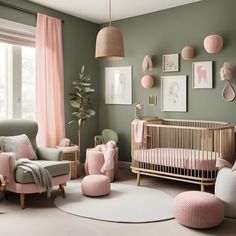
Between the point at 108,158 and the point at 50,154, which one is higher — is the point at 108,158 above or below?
below

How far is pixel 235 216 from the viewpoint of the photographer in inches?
120

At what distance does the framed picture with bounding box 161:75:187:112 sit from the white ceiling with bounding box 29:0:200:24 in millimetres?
1063

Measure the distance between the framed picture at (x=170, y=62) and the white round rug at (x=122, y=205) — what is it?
1.86 metres

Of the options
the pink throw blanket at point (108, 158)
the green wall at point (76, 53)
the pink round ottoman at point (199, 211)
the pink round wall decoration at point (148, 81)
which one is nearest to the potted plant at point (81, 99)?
the green wall at point (76, 53)

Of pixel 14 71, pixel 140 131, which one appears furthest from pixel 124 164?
pixel 14 71

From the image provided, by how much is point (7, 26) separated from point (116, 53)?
1728 mm

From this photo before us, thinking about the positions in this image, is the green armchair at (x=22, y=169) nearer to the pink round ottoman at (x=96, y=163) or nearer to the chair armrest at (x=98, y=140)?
the pink round ottoman at (x=96, y=163)

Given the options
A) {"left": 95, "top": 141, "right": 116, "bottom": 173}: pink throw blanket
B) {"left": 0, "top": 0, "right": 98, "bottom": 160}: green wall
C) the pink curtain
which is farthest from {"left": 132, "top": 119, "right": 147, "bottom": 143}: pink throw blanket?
{"left": 0, "top": 0, "right": 98, "bottom": 160}: green wall

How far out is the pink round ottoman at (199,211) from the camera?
271 centimetres

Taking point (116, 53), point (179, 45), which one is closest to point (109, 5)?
point (179, 45)

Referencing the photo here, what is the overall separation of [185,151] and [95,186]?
1305 millimetres

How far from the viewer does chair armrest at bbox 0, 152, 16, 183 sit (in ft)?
10.8

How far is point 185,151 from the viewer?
4.12 m

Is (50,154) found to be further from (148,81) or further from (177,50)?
(177,50)
